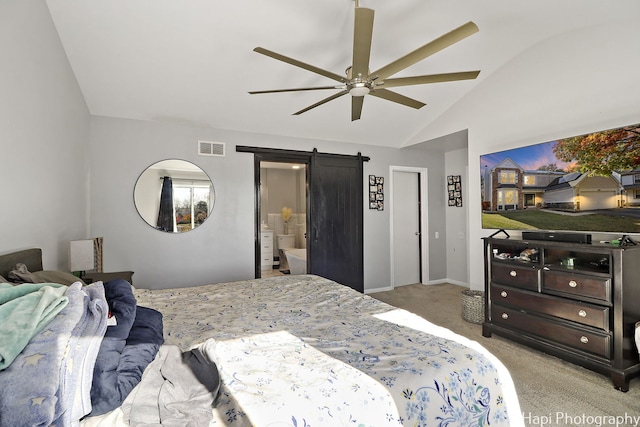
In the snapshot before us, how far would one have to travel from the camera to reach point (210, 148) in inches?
155

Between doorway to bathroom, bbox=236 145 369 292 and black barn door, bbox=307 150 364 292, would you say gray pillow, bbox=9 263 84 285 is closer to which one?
doorway to bathroom, bbox=236 145 369 292

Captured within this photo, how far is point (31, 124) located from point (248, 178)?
2367 mm

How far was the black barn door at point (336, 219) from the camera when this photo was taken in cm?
457

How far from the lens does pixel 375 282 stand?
5.03 metres

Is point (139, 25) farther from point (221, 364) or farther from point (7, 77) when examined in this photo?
point (221, 364)

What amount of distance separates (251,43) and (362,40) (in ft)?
4.82

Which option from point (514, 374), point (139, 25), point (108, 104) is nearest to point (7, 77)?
point (139, 25)

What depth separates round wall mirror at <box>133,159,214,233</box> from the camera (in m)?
3.65

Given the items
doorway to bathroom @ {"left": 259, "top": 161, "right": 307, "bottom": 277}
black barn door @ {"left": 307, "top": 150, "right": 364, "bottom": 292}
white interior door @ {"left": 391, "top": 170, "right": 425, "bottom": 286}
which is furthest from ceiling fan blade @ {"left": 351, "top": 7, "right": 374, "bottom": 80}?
doorway to bathroom @ {"left": 259, "top": 161, "right": 307, "bottom": 277}

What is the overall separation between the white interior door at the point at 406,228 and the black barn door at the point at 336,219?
2.60 feet

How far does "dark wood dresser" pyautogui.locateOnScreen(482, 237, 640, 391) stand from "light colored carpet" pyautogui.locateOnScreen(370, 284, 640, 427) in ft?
0.28

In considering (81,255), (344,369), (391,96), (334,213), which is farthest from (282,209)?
(344,369)

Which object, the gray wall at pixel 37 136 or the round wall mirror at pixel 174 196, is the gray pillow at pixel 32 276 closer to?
the gray wall at pixel 37 136

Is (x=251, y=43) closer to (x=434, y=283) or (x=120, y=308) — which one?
(x=120, y=308)
